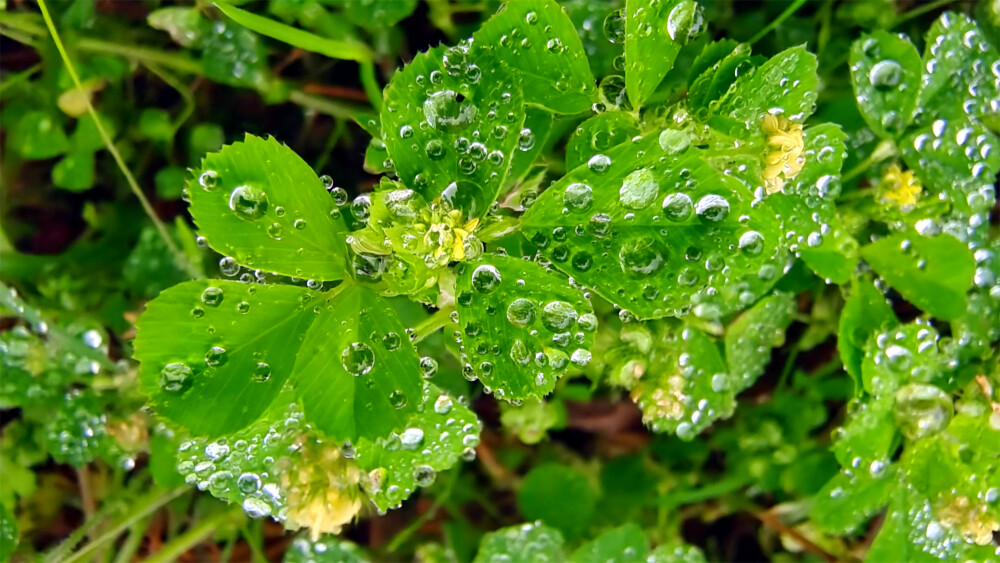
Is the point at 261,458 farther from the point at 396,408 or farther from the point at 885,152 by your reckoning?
the point at 885,152

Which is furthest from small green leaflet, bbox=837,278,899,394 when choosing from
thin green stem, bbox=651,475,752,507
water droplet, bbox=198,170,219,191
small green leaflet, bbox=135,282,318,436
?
water droplet, bbox=198,170,219,191

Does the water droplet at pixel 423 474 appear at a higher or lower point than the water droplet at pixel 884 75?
lower

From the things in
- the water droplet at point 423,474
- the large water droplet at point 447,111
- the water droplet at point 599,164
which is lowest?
the water droplet at point 423,474

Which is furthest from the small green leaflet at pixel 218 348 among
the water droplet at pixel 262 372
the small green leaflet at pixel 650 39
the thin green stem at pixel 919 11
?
the thin green stem at pixel 919 11

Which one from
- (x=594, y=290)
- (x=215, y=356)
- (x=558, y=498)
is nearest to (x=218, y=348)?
(x=215, y=356)

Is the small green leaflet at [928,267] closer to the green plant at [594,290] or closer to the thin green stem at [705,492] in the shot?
the green plant at [594,290]

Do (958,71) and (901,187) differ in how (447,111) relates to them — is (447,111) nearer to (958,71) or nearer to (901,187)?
(901,187)

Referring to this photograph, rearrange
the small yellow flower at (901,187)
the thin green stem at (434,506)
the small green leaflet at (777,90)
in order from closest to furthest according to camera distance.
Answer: the small green leaflet at (777,90) → the small yellow flower at (901,187) → the thin green stem at (434,506)
